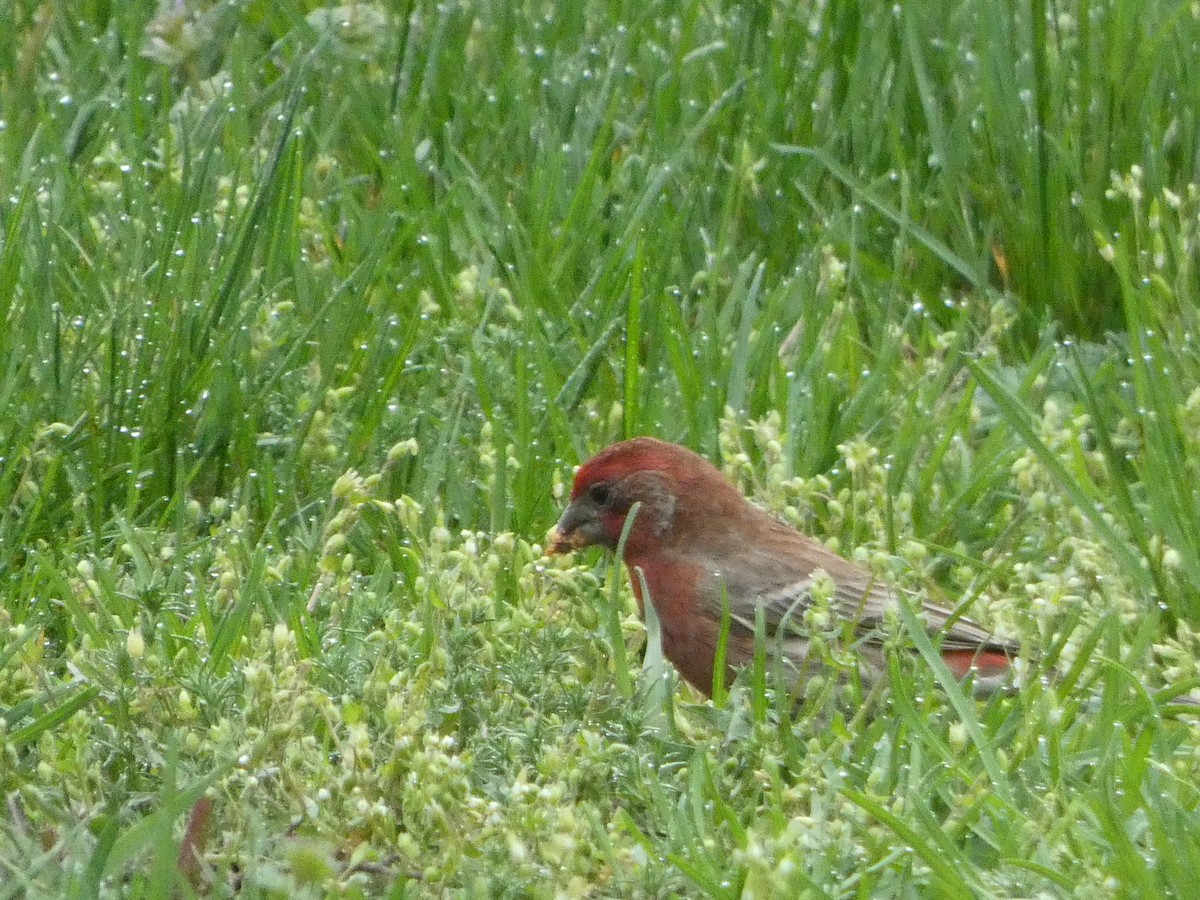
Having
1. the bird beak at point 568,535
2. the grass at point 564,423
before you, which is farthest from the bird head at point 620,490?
the grass at point 564,423

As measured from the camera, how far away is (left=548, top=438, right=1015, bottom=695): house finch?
4441 mm

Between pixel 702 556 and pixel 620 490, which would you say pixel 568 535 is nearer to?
pixel 620 490

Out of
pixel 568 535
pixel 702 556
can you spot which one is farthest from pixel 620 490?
pixel 702 556

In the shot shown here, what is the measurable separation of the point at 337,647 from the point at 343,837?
0.71 meters

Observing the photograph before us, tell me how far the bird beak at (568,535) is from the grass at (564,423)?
3.6 inches

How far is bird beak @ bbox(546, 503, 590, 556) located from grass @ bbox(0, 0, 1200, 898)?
91 mm

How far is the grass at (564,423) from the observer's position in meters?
3.29

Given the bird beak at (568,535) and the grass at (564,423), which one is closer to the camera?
the grass at (564,423)

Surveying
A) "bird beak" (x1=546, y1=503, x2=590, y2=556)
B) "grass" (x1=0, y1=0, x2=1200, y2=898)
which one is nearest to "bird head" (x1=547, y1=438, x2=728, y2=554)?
"bird beak" (x1=546, y1=503, x2=590, y2=556)

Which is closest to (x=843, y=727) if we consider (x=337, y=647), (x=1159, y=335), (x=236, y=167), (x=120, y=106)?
(x=337, y=647)

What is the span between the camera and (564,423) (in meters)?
5.02

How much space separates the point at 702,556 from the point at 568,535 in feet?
1.12

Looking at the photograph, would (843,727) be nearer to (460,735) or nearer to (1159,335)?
(460,735)

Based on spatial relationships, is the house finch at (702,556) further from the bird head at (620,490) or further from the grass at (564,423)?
the grass at (564,423)
